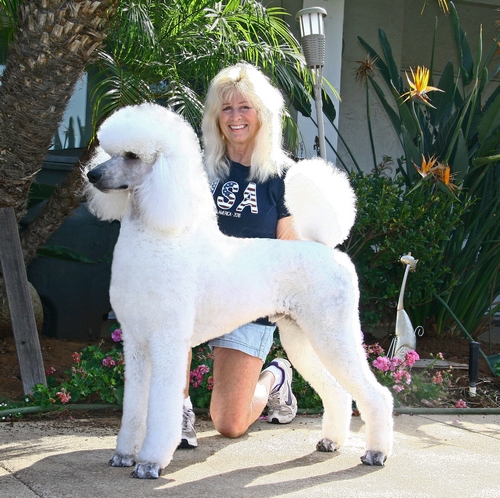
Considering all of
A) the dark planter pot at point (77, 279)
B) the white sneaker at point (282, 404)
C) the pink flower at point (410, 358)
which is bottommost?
the white sneaker at point (282, 404)

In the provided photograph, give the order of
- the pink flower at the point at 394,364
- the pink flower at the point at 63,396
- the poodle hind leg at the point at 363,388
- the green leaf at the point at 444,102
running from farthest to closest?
the green leaf at the point at 444,102
the pink flower at the point at 394,364
the pink flower at the point at 63,396
the poodle hind leg at the point at 363,388

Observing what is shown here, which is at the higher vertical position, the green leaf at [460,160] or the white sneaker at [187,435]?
the green leaf at [460,160]

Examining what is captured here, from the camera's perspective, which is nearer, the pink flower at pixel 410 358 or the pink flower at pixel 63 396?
the pink flower at pixel 63 396

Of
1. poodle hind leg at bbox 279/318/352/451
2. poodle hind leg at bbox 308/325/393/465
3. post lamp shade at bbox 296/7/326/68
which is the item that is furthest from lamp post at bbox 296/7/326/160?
poodle hind leg at bbox 308/325/393/465

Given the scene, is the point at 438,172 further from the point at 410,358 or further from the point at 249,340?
the point at 249,340

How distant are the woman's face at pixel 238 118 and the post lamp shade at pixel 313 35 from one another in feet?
5.13

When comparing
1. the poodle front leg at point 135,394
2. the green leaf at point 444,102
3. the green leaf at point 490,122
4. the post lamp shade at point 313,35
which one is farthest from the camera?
the green leaf at point 444,102

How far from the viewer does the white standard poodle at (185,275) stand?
103 inches

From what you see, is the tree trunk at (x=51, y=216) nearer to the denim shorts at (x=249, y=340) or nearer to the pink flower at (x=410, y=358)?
the denim shorts at (x=249, y=340)

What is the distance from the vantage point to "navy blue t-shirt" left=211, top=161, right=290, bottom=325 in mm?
3432

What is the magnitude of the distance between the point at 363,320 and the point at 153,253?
2904mm

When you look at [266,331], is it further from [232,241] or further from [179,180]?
[179,180]

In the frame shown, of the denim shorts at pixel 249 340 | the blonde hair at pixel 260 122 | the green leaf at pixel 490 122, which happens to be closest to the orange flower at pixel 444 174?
the green leaf at pixel 490 122

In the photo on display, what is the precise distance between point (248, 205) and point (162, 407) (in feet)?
4.02
